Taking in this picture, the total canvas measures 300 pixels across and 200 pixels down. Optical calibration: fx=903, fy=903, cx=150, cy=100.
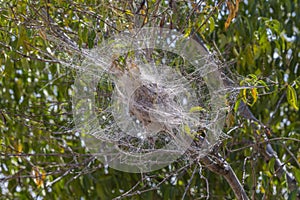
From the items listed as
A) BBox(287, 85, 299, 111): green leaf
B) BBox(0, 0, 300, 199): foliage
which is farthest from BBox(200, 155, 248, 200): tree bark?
BBox(287, 85, 299, 111): green leaf

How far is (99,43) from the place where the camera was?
8.03ft

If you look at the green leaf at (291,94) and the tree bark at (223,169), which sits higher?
the green leaf at (291,94)

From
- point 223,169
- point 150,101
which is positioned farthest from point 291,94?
point 150,101

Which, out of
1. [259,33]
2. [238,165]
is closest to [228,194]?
[238,165]

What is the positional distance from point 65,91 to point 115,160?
0.64m

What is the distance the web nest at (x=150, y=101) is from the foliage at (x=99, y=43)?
0.11m

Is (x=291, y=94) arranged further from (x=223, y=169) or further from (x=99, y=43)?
(x=99, y=43)

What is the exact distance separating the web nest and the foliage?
108 mm

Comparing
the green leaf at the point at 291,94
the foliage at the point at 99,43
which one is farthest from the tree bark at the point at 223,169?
the green leaf at the point at 291,94

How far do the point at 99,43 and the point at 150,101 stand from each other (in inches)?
11.4

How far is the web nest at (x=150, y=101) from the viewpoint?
2254mm

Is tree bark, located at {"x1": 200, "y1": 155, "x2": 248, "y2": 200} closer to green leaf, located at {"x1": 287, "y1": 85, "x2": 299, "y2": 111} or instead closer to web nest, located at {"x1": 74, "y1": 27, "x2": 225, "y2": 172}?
web nest, located at {"x1": 74, "y1": 27, "x2": 225, "y2": 172}

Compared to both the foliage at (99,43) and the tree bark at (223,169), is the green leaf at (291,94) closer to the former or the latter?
the foliage at (99,43)

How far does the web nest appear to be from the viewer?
2.25 meters
